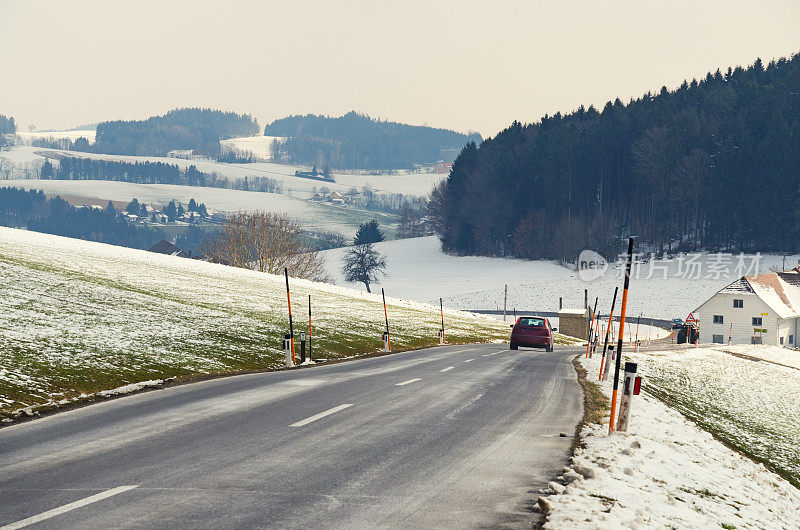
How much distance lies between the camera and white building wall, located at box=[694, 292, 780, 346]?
86.1 metres

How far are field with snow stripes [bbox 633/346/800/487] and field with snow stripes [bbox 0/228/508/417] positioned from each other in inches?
497

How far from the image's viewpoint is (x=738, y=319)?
88250mm

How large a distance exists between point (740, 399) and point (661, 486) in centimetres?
2339

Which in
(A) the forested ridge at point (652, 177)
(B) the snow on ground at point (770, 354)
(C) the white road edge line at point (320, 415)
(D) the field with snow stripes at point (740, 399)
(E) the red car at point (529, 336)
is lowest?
(B) the snow on ground at point (770, 354)

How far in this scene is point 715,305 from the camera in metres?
90.0

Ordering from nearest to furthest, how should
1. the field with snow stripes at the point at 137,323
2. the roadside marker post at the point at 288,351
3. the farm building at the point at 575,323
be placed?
1. the field with snow stripes at the point at 137,323
2. the roadside marker post at the point at 288,351
3. the farm building at the point at 575,323

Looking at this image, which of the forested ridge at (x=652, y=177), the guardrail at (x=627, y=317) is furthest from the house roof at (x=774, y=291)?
the forested ridge at (x=652, y=177)

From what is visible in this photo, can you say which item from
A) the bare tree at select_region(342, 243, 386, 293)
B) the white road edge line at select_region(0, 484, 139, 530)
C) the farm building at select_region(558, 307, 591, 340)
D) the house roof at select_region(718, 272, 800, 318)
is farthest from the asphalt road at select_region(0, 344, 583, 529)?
the bare tree at select_region(342, 243, 386, 293)

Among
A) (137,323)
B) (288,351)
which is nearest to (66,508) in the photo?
(288,351)

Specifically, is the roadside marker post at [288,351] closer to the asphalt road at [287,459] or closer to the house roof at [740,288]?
the asphalt road at [287,459]

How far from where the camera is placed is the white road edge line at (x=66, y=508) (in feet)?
20.7

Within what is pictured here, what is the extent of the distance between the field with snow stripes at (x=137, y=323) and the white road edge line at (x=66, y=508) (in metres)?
6.57

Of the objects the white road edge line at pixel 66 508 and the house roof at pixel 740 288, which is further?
the house roof at pixel 740 288

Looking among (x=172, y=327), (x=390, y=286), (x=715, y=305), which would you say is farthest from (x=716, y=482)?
(x=390, y=286)
